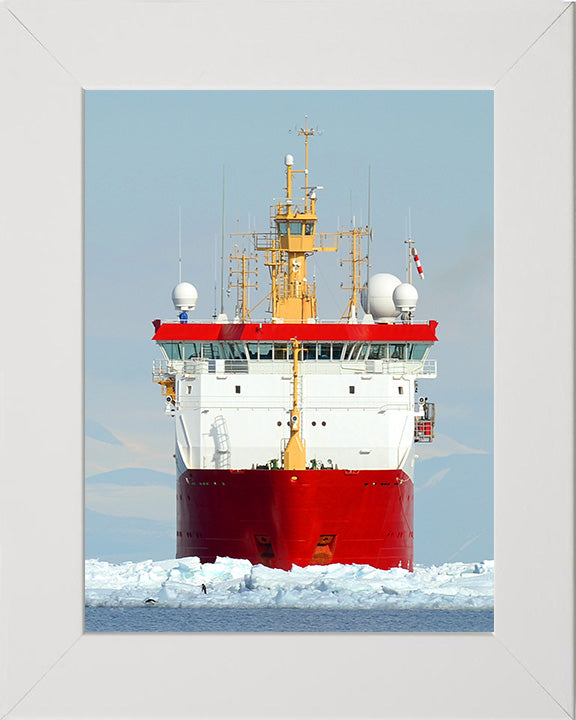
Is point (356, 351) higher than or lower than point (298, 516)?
higher

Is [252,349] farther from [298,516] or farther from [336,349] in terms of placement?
[298,516]

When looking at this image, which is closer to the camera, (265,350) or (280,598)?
(280,598)

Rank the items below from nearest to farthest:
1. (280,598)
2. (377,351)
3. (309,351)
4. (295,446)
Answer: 1. (280,598)
2. (295,446)
3. (309,351)
4. (377,351)

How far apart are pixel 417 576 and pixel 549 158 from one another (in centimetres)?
1298

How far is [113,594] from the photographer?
68.5ft

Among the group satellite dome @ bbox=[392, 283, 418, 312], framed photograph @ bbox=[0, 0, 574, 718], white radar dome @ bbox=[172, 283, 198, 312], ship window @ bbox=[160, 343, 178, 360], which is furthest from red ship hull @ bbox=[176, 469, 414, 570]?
framed photograph @ bbox=[0, 0, 574, 718]

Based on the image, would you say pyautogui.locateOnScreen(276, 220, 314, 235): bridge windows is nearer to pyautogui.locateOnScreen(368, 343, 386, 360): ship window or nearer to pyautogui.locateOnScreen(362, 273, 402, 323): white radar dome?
pyautogui.locateOnScreen(362, 273, 402, 323): white radar dome

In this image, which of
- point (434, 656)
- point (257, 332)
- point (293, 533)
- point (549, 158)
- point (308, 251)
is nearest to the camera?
point (549, 158)

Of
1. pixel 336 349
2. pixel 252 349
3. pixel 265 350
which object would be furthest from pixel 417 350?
pixel 252 349

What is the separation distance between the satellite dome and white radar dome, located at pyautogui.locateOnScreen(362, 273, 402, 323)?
553 mm

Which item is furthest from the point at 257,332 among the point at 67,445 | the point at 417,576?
the point at 67,445

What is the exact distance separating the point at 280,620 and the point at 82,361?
8391 millimetres

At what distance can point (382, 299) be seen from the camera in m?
23.8
